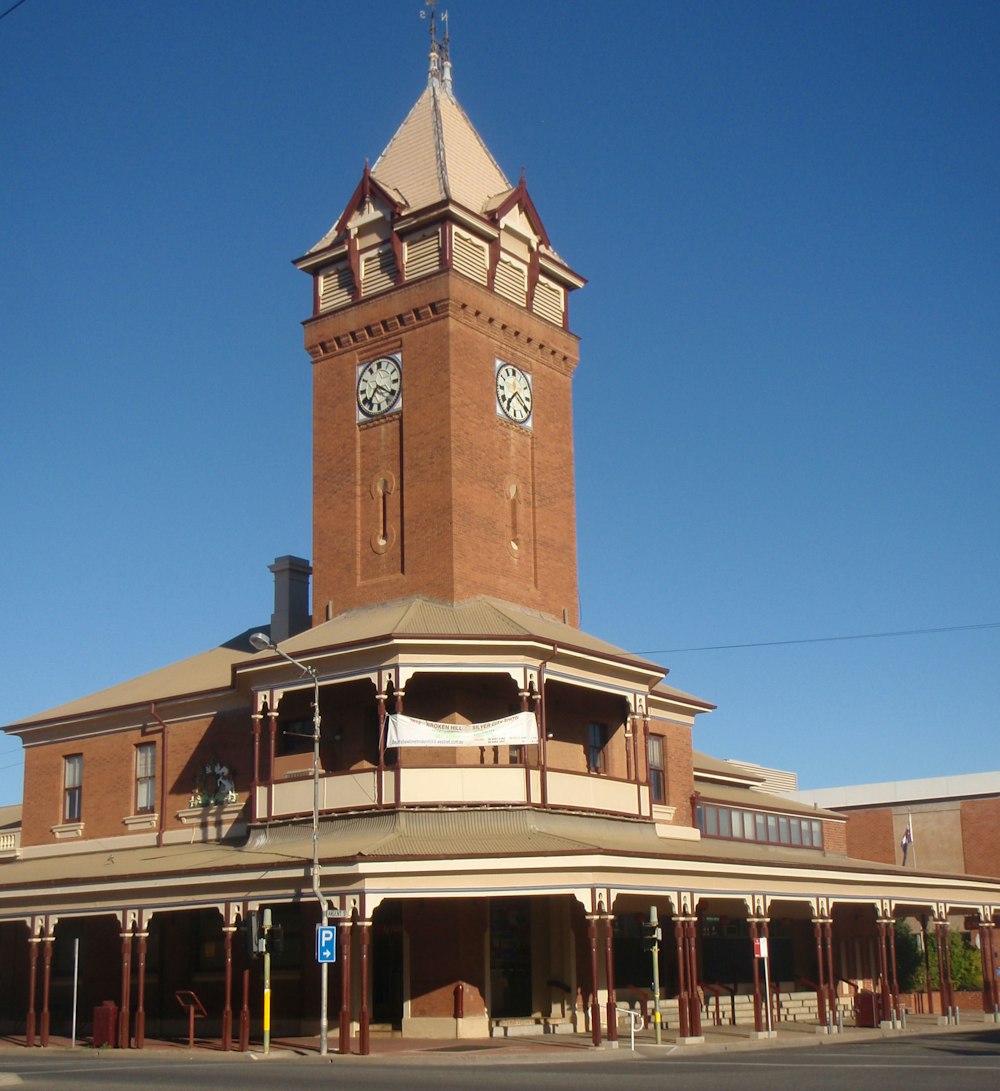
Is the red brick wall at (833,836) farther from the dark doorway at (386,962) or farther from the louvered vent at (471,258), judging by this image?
the louvered vent at (471,258)

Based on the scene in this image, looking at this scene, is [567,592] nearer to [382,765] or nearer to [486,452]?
[486,452]

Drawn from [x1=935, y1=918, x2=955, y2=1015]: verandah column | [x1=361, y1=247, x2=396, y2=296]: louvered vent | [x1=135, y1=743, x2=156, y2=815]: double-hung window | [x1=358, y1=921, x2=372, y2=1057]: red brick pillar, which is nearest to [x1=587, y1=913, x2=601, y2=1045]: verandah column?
[x1=358, y1=921, x2=372, y2=1057]: red brick pillar

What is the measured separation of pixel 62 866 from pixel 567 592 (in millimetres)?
16467

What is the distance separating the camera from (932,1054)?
29.0 m

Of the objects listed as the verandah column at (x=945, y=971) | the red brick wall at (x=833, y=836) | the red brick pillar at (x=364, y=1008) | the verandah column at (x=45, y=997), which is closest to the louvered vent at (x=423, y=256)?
the red brick pillar at (x=364, y=1008)

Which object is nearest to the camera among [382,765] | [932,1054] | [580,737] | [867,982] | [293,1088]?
[293,1088]

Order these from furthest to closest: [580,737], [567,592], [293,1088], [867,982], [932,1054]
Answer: [867,982] < [567,592] < [580,737] < [932,1054] < [293,1088]

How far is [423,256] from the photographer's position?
43.8 metres

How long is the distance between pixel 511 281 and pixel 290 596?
12.0 meters

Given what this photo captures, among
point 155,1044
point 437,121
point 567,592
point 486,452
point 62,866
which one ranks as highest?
point 437,121

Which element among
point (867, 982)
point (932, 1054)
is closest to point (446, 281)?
point (932, 1054)

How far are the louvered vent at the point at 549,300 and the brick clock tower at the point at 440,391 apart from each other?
0.08 m

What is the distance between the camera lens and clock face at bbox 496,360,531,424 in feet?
144

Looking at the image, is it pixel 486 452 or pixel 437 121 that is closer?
pixel 486 452
